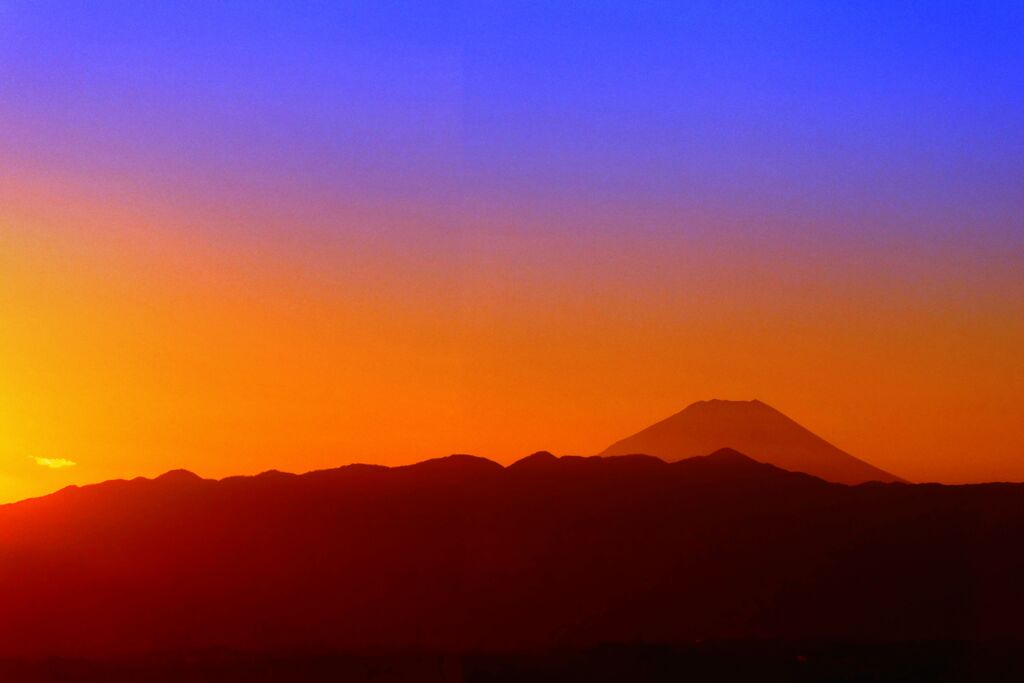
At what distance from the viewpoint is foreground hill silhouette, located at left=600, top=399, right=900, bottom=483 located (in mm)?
109750

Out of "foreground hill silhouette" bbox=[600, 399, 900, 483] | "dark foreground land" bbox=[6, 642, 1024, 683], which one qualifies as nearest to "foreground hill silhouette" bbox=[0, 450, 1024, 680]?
"dark foreground land" bbox=[6, 642, 1024, 683]

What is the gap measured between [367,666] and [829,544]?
70.0ft

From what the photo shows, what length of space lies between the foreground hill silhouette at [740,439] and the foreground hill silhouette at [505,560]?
57735mm

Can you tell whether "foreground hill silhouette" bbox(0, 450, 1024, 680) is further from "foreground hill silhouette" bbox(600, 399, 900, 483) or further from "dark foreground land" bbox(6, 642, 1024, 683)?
"foreground hill silhouette" bbox(600, 399, 900, 483)

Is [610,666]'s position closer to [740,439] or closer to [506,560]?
[506,560]

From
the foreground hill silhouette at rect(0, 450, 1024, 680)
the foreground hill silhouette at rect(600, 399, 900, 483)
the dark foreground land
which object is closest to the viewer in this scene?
the dark foreground land

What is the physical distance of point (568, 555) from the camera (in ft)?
150

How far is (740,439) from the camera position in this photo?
12325 centimetres

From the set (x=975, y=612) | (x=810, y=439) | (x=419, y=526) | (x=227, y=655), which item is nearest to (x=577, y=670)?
(x=227, y=655)

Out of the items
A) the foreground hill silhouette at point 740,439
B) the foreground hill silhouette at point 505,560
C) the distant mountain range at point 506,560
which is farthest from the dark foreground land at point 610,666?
the foreground hill silhouette at point 740,439

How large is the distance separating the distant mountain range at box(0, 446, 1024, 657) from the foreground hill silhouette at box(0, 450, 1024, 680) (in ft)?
0.33

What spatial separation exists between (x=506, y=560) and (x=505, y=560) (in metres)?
0.04

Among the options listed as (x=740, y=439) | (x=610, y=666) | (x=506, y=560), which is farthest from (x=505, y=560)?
→ (x=740, y=439)

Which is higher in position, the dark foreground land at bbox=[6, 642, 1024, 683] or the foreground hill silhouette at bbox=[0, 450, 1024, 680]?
the foreground hill silhouette at bbox=[0, 450, 1024, 680]
